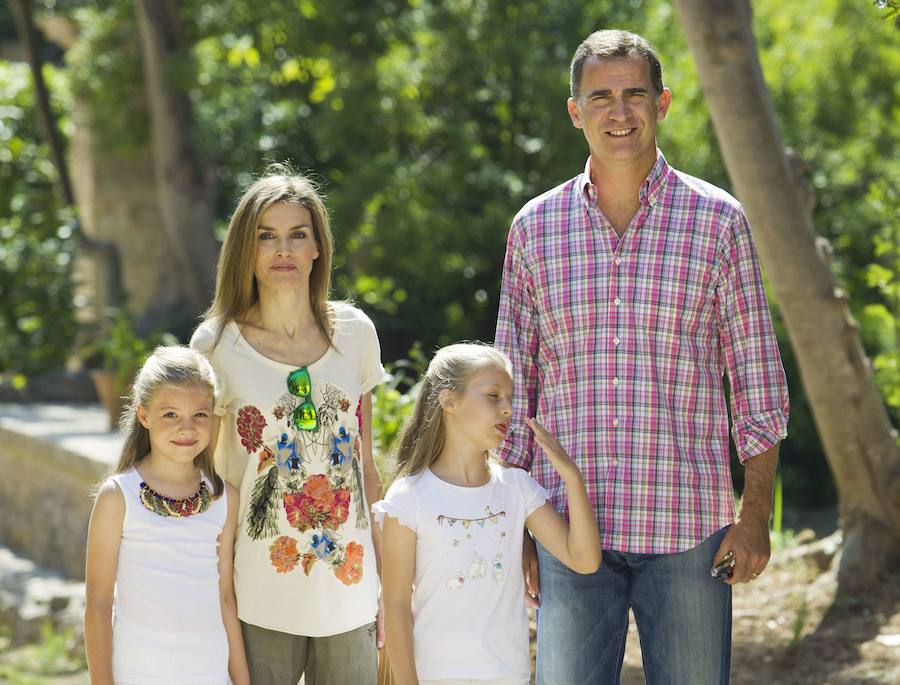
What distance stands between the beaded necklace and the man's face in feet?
3.54

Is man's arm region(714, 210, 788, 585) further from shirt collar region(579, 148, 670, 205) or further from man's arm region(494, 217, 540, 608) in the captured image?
man's arm region(494, 217, 540, 608)

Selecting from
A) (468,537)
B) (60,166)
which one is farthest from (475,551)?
(60,166)

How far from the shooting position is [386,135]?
8.41 metres

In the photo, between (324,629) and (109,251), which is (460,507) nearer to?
(324,629)

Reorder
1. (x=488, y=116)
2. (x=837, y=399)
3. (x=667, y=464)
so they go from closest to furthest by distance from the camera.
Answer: (x=667, y=464) < (x=837, y=399) < (x=488, y=116)

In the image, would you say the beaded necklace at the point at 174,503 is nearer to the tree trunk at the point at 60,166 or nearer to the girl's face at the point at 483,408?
the girl's face at the point at 483,408

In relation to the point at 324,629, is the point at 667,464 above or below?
above

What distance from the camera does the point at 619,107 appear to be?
2525mm

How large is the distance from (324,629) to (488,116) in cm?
595

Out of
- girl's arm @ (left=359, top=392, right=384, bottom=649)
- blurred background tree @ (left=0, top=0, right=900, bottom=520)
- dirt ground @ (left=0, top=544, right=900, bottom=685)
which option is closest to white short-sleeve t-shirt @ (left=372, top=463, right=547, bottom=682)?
girl's arm @ (left=359, top=392, right=384, bottom=649)

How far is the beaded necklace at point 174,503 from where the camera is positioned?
2674mm

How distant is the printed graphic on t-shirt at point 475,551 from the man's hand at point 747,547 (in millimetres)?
426

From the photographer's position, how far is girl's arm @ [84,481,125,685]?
258cm

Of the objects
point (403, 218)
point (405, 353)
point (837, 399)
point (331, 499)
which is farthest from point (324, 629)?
point (405, 353)
